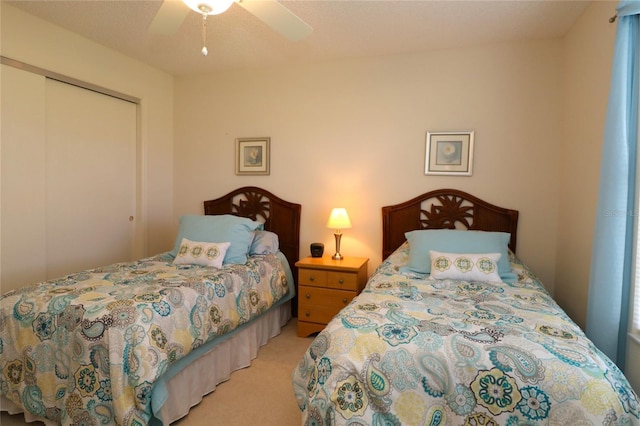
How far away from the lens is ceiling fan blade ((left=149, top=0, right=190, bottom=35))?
1757 millimetres

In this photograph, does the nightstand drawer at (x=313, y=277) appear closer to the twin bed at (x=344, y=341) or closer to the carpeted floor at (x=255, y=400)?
the twin bed at (x=344, y=341)

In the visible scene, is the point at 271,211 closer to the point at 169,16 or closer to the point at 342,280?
the point at 342,280

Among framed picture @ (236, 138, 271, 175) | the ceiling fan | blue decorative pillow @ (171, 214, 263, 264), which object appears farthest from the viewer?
framed picture @ (236, 138, 271, 175)

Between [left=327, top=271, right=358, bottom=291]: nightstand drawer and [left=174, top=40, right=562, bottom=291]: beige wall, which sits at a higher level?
[left=174, top=40, right=562, bottom=291]: beige wall

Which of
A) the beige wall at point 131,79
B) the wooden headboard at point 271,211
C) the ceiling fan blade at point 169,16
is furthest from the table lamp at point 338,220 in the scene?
the beige wall at point 131,79

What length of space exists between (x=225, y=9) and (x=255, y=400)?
2.15m

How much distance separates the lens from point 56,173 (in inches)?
112

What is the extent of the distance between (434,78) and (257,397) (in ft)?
9.11

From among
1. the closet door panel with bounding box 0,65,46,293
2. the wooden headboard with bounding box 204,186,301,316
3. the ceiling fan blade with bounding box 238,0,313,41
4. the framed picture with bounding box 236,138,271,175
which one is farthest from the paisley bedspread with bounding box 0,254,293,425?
the framed picture with bounding box 236,138,271,175

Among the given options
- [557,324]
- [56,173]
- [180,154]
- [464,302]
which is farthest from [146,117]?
[557,324]

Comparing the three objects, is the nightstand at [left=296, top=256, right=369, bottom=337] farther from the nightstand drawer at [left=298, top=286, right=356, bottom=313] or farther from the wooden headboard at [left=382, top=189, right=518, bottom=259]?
the wooden headboard at [left=382, top=189, right=518, bottom=259]

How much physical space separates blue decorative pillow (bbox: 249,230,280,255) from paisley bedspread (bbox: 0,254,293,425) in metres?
0.92

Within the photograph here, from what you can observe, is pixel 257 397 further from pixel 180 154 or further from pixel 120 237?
pixel 180 154

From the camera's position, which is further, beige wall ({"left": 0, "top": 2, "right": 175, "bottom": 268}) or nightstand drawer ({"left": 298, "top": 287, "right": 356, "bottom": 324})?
nightstand drawer ({"left": 298, "top": 287, "right": 356, "bottom": 324})
